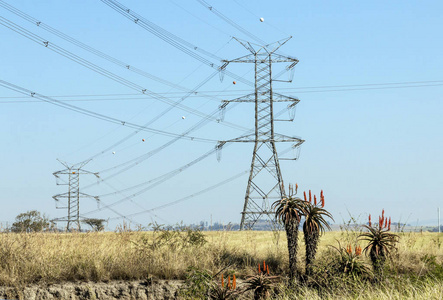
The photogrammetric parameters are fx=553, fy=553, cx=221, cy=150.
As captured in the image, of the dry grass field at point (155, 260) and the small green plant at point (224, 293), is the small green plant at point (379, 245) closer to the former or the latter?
the dry grass field at point (155, 260)

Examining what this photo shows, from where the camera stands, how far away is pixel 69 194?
63.2 m

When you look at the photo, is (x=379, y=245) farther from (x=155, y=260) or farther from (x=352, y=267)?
(x=155, y=260)

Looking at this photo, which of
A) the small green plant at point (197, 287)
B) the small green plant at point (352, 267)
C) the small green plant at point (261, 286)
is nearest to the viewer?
the small green plant at point (197, 287)

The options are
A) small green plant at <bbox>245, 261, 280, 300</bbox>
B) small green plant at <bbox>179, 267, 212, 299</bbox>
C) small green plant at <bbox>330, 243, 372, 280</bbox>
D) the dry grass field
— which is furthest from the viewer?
the dry grass field

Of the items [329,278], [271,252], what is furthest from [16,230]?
[329,278]

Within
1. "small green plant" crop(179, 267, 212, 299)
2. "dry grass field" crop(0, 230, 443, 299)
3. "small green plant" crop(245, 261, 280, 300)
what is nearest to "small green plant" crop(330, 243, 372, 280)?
"dry grass field" crop(0, 230, 443, 299)

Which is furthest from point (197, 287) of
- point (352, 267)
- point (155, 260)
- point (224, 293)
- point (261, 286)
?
point (352, 267)

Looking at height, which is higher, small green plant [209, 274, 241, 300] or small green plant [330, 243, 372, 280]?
small green plant [330, 243, 372, 280]

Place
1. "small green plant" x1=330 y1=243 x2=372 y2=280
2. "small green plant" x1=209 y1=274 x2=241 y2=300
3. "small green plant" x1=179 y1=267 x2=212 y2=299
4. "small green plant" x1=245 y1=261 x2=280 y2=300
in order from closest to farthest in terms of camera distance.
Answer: "small green plant" x1=209 y1=274 x2=241 y2=300 → "small green plant" x1=179 y1=267 x2=212 y2=299 → "small green plant" x1=245 y1=261 x2=280 y2=300 → "small green plant" x1=330 y1=243 x2=372 y2=280

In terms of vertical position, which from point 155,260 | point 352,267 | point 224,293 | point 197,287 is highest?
point 155,260

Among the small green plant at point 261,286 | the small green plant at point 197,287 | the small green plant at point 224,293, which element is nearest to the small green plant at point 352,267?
the small green plant at point 261,286

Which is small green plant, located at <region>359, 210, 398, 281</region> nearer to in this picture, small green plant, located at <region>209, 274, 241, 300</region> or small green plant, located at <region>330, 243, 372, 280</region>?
small green plant, located at <region>330, 243, 372, 280</region>

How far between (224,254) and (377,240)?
223 inches

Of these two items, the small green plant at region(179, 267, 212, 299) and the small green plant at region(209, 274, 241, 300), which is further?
the small green plant at region(179, 267, 212, 299)
